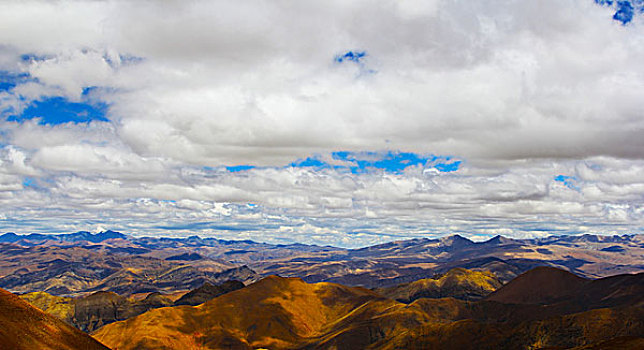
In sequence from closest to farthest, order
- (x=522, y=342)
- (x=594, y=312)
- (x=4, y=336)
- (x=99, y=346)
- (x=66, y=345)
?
(x=4, y=336)
(x=66, y=345)
(x=99, y=346)
(x=522, y=342)
(x=594, y=312)

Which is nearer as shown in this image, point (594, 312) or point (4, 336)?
point (4, 336)

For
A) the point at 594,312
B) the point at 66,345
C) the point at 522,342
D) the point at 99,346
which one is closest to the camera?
the point at 66,345

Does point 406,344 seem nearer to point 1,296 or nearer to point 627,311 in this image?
point 627,311

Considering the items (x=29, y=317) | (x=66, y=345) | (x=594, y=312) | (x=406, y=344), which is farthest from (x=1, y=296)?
(x=594, y=312)

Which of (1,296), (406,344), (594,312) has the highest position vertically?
(1,296)

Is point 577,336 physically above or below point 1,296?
below

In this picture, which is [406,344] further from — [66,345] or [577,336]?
[66,345]
